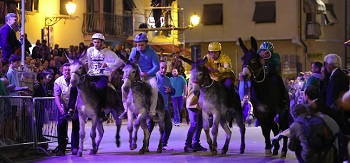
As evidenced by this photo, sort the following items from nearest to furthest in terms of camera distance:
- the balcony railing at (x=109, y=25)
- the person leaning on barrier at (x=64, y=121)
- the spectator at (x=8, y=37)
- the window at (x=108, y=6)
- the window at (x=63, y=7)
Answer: the person leaning on barrier at (x=64, y=121) < the spectator at (x=8, y=37) < the window at (x=63, y=7) < the balcony railing at (x=109, y=25) < the window at (x=108, y=6)

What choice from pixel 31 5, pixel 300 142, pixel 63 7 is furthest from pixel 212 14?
pixel 300 142

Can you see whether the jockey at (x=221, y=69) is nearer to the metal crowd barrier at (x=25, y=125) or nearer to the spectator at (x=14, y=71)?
the metal crowd barrier at (x=25, y=125)

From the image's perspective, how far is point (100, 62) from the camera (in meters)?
20.9

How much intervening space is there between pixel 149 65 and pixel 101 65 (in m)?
1.13

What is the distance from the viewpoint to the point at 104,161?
19.3 m

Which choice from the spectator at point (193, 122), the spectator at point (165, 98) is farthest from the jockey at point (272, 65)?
the spectator at point (165, 98)

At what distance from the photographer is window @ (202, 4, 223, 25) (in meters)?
61.2

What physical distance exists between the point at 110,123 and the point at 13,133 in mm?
15292

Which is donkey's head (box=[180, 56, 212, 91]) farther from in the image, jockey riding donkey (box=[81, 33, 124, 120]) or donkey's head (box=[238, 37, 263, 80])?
jockey riding donkey (box=[81, 33, 124, 120])

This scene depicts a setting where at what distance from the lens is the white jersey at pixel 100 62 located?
2091 cm

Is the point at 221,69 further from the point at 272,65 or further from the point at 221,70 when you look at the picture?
the point at 272,65

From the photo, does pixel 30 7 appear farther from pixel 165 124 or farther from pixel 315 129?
pixel 315 129

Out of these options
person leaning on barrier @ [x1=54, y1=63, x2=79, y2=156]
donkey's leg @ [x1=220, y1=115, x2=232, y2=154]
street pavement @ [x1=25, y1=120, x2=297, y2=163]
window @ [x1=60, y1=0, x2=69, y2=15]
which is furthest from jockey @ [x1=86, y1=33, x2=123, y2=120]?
window @ [x1=60, y1=0, x2=69, y2=15]

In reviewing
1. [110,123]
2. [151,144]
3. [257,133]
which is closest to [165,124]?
[151,144]
